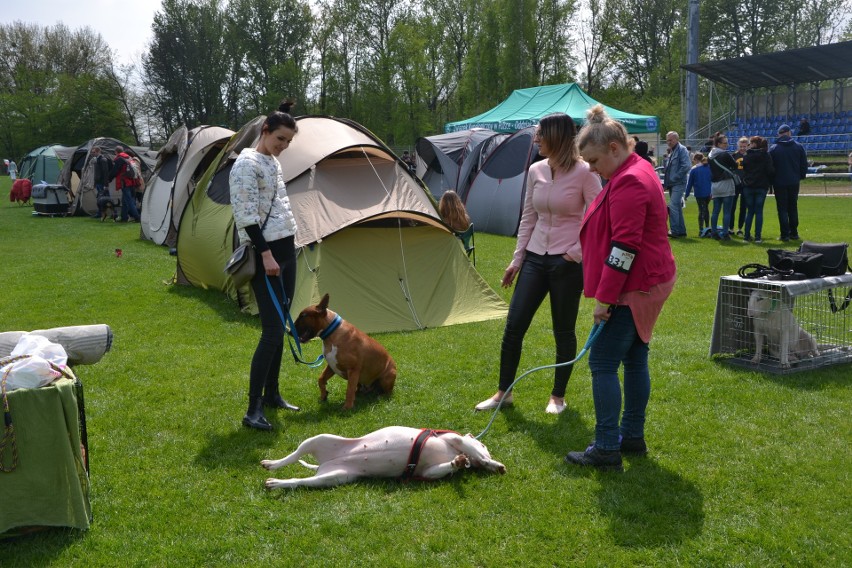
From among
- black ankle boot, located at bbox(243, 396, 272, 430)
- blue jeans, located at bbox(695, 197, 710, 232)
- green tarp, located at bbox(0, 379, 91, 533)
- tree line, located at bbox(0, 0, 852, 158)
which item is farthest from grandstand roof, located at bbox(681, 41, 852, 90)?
green tarp, located at bbox(0, 379, 91, 533)

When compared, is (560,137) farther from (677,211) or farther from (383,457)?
(677,211)

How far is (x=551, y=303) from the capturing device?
4488 millimetres

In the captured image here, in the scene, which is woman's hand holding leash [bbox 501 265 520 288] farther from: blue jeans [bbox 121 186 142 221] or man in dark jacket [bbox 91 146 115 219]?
man in dark jacket [bbox 91 146 115 219]

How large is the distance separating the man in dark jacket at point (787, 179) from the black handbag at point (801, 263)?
23.1 feet

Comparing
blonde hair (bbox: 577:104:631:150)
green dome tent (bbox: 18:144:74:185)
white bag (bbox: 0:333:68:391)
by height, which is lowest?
white bag (bbox: 0:333:68:391)

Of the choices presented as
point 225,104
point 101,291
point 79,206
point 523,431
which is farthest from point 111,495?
point 225,104

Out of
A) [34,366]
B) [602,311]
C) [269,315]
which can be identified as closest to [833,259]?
[602,311]

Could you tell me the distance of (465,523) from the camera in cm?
316

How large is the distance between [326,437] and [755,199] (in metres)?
10.8

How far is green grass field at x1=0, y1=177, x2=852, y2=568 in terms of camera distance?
2.95 meters

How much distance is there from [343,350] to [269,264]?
937 millimetres

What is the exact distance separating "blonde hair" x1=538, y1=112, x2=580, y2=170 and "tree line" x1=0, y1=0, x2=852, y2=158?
38.7 m

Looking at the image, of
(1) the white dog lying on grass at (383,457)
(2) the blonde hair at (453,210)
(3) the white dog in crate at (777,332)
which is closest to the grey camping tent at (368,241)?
(2) the blonde hair at (453,210)

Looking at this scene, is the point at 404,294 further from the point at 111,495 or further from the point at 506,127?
the point at 506,127
